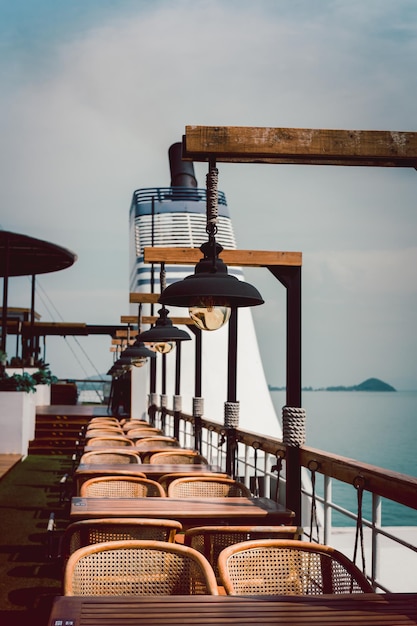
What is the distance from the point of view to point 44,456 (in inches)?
548

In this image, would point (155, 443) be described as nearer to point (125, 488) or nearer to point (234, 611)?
point (125, 488)

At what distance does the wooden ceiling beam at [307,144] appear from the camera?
3.22 m

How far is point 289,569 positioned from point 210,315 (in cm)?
110

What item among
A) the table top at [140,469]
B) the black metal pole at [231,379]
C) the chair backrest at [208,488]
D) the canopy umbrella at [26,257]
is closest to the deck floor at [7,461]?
the black metal pole at [231,379]

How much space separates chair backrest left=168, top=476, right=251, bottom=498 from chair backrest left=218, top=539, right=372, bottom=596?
75.6 inches

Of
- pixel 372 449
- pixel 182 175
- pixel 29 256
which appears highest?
pixel 182 175

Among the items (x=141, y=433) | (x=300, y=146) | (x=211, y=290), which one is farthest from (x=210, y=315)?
(x=141, y=433)

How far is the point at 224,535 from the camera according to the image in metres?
3.29

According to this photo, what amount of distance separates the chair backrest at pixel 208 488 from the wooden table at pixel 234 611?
2.52 metres

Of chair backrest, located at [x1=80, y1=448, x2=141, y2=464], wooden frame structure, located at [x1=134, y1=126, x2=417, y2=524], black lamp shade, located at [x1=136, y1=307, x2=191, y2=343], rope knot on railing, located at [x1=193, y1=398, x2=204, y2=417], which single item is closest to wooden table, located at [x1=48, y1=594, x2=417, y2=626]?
wooden frame structure, located at [x1=134, y1=126, x2=417, y2=524]

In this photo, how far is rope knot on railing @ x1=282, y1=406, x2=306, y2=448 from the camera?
4742 mm

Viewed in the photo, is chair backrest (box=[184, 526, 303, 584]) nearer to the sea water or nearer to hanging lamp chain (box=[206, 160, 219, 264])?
hanging lamp chain (box=[206, 160, 219, 264])

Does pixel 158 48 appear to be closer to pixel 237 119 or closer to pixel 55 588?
pixel 237 119

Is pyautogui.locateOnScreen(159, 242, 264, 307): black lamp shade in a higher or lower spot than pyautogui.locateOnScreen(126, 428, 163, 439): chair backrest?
higher
